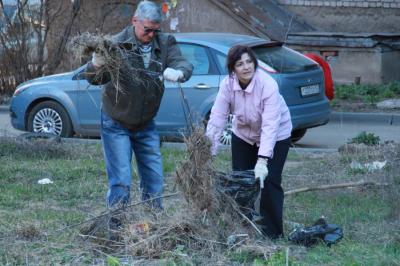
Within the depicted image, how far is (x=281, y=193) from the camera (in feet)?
22.8

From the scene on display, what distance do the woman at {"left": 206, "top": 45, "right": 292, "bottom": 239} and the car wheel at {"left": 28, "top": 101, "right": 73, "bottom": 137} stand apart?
705 centimetres

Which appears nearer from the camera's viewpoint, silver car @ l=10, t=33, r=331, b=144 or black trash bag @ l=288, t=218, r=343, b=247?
black trash bag @ l=288, t=218, r=343, b=247

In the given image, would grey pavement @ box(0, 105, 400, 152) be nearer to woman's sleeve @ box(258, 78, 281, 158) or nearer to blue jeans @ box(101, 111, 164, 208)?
blue jeans @ box(101, 111, 164, 208)

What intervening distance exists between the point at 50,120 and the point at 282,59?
3609 mm

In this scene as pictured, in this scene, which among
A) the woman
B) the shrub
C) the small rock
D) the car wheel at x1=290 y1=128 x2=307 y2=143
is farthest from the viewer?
the small rock

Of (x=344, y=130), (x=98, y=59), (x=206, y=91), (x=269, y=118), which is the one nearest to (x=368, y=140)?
(x=206, y=91)

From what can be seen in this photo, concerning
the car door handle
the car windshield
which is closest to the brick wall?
the car windshield

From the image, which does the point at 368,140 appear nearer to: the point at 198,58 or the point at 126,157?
the point at 198,58

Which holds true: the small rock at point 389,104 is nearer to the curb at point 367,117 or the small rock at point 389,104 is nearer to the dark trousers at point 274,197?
the curb at point 367,117

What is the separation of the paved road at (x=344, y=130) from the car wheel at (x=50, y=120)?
1.20 ft

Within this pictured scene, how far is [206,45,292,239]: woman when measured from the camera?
6.66m

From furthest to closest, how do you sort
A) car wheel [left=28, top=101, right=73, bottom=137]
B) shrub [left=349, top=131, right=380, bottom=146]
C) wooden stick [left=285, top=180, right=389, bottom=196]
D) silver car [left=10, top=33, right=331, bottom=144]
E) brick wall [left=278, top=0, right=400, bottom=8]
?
1. brick wall [left=278, top=0, right=400, bottom=8]
2. car wheel [left=28, top=101, right=73, bottom=137]
3. silver car [left=10, top=33, right=331, bottom=144]
4. shrub [left=349, top=131, right=380, bottom=146]
5. wooden stick [left=285, top=180, right=389, bottom=196]

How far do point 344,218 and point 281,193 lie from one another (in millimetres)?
1027

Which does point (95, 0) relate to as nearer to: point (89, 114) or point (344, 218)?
point (89, 114)
